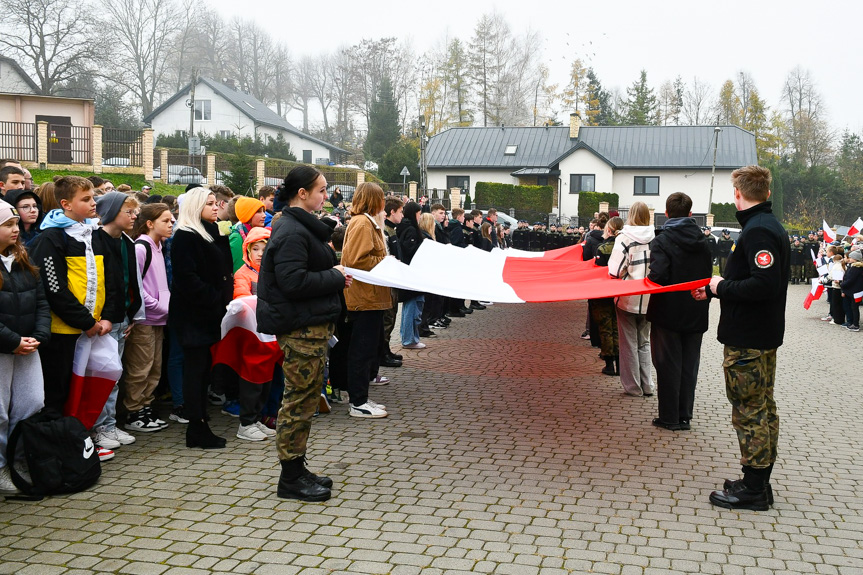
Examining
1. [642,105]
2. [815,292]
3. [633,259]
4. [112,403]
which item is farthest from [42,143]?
[642,105]

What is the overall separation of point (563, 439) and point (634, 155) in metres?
58.3

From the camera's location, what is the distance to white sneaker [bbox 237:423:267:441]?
22.0 feet

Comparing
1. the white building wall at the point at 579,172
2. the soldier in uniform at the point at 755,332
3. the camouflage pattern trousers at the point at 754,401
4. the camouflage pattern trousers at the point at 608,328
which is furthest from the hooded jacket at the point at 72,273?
the white building wall at the point at 579,172

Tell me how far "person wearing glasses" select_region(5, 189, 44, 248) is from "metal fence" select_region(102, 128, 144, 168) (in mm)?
29904

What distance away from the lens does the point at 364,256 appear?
7297 mm

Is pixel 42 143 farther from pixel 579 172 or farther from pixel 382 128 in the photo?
pixel 579 172

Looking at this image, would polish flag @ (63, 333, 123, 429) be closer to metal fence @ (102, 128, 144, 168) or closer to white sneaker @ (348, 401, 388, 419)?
white sneaker @ (348, 401, 388, 419)

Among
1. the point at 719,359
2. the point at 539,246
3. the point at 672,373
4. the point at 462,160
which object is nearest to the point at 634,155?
the point at 462,160

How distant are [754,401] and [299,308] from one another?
10.0ft

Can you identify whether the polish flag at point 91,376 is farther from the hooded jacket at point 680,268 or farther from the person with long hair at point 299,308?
the hooded jacket at point 680,268

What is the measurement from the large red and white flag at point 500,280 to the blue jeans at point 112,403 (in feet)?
6.29

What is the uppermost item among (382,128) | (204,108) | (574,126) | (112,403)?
(204,108)

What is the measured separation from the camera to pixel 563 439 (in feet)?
23.0

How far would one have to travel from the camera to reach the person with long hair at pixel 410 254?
35.2 feet
